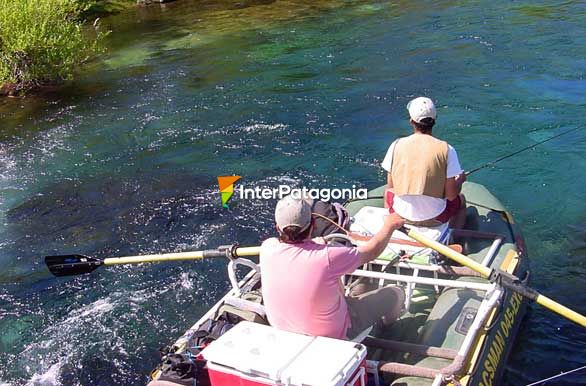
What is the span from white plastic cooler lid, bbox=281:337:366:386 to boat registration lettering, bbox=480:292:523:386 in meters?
1.45

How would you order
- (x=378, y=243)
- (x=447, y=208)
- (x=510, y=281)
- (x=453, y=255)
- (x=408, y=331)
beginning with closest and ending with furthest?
1. (x=378, y=243)
2. (x=510, y=281)
3. (x=453, y=255)
4. (x=408, y=331)
5. (x=447, y=208)

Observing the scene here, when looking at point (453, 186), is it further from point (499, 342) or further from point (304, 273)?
point (304, 273)

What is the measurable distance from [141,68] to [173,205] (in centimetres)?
808

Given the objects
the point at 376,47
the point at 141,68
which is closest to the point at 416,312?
the point at 376,47

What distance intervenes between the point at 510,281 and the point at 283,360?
2069 mm

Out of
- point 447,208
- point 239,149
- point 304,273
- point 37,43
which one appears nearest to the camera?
point 304,273

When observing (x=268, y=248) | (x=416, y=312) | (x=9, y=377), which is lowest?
(x=9, y=377)

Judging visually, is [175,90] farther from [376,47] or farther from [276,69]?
[376,47]

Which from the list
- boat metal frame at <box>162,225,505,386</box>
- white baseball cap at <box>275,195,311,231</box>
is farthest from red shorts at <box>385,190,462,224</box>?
white baseball cap at <box>275,195,311,231</box>

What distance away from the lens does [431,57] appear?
15172 millimetres

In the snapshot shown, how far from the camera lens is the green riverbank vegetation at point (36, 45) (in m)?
15.1

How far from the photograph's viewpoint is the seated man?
452 cm

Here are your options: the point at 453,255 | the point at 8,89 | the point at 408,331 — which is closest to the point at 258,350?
the point at 408,331

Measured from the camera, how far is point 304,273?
14.9 ft
